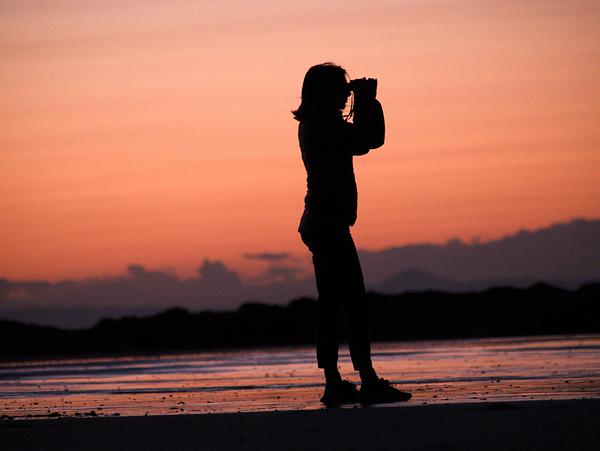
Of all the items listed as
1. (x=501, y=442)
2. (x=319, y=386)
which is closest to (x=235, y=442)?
(x=501, y=442)

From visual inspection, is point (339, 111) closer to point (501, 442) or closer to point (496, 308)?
point (501, 442)

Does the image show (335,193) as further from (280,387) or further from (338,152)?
(280,387)

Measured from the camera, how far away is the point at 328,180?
27.1 feet

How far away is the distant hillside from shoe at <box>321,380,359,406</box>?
2667cm

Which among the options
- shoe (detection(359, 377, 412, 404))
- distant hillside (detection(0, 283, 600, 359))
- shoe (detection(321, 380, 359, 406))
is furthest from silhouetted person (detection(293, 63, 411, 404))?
distant hillside (detection(0, 283, 600, 359))

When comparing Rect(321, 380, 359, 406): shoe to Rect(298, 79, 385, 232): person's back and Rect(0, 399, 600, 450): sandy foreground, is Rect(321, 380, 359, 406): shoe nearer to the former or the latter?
Rect(298, 79, 385, 232): person's back

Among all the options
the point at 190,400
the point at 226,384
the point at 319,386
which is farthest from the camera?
the point at 226,384

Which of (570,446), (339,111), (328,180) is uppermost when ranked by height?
(339,111)

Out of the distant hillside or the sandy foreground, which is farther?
the distant hillside

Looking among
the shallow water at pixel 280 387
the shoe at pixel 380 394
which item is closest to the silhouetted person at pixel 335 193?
the shoe at pixel 380 394

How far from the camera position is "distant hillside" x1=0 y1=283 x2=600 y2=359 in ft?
119

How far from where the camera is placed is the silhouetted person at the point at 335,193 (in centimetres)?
822

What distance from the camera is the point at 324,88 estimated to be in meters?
8.33

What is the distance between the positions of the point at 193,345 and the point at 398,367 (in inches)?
930
